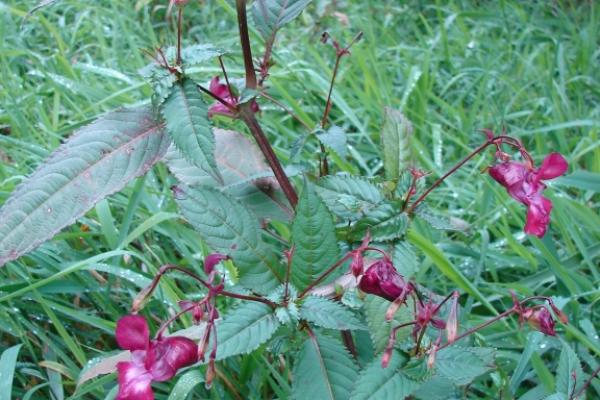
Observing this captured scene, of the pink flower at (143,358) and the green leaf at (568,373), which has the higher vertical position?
the pink flower at (143,358)

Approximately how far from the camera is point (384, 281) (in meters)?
0.82

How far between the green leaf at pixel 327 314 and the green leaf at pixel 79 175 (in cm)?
27

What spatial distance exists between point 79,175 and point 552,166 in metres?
0.63

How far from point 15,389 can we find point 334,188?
2.30 feet

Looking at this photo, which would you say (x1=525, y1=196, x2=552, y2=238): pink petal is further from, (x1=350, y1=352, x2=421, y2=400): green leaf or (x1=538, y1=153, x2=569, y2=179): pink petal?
(x1=350, y1=352, x2=421, y2=400): green leaf

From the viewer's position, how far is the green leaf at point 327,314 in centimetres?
84

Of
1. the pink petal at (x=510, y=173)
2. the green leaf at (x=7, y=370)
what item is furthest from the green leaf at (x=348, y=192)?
the green leaf at (x=7, y=370)

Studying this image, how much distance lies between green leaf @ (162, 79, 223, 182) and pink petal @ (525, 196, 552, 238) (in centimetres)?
43

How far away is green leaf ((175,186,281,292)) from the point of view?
3.12 ft

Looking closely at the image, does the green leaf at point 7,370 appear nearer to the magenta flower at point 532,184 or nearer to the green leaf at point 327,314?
the green leaf at point 327,314

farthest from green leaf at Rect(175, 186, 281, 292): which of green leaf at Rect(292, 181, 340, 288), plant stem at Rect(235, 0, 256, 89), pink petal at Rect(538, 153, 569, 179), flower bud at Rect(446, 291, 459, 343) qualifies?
pink petal at Rect(538, 153, 569, 179)

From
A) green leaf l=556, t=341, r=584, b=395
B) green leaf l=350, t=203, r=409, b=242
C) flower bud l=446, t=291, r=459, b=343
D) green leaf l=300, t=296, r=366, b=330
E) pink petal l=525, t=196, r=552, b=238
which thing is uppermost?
green leaf l=350, t=203, r=409, b=242

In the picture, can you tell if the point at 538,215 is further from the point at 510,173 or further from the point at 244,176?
the point at 244,176

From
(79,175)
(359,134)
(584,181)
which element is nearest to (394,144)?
(79,175)
